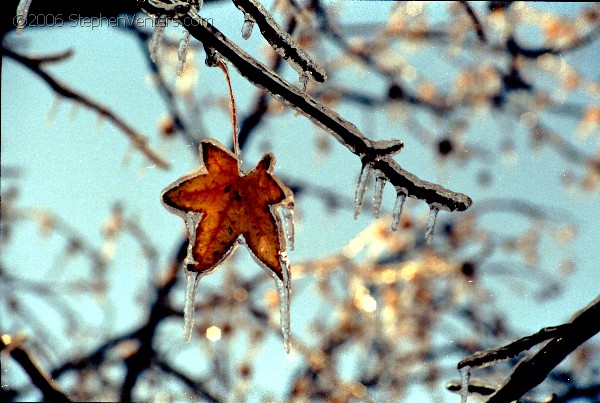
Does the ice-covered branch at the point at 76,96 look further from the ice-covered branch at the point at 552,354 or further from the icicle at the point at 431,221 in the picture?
the ice-covered branch at the point at 552,354

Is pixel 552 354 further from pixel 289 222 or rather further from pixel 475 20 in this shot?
pixel 475 20

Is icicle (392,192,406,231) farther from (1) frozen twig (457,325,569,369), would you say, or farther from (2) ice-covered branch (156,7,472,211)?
(1) frozen twig (457,325,569,369)

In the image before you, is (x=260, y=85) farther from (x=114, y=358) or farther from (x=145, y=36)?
(x=114, y=358)

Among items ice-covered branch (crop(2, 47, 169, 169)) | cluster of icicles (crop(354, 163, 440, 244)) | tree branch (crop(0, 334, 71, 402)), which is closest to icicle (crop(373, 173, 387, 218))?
cluster of icicles (crop(354, 163, 440, 244))

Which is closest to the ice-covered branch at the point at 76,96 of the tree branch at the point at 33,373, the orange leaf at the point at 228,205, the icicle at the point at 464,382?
the tree branch at the point at 33,373

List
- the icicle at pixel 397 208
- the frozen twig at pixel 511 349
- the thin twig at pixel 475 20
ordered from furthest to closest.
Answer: the thin twig at pixel 475 20
the icicle at pixel 397 208
the frozen twig at pixel 511 349

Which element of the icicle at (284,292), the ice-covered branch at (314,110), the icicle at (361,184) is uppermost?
the ice-covered branch at (314,110)

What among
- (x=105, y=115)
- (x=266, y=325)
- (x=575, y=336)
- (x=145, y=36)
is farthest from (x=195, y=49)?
(x=575, y=336)

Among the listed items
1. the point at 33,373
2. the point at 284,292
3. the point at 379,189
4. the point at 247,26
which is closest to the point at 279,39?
the point at 247,26
